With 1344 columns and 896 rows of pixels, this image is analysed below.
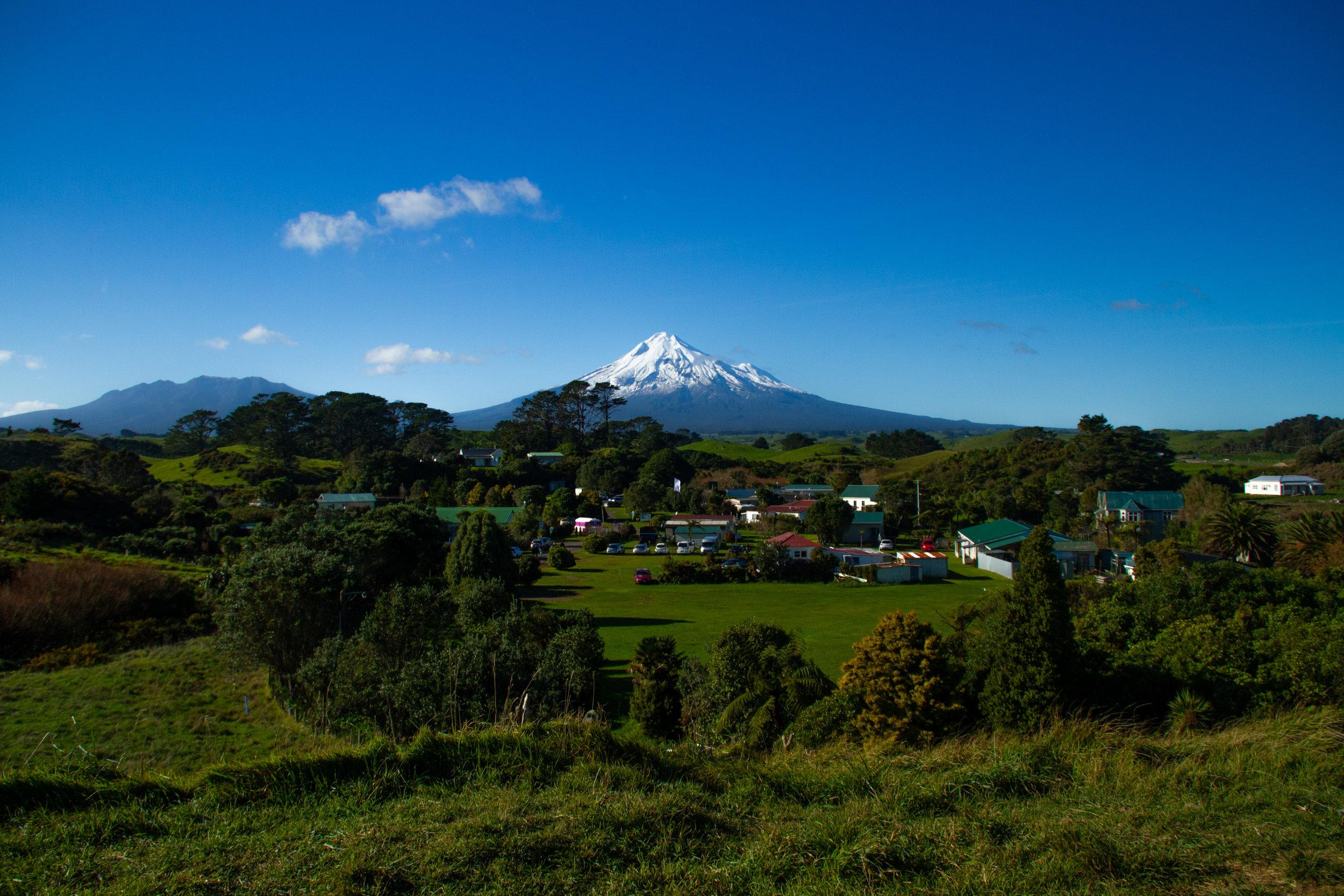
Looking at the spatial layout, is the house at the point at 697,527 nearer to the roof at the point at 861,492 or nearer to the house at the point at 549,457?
the roof at the point at 861,492

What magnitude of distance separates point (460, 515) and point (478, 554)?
61.1ft

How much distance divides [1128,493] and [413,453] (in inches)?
2151

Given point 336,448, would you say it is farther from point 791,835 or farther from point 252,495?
point 791,835

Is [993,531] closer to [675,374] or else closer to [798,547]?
[798,547]

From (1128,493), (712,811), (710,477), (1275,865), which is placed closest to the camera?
(1275,865)

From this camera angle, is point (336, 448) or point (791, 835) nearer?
point (791, 835)

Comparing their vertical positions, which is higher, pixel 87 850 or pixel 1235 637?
pixel 87 850

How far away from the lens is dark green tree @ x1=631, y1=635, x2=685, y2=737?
1017cm

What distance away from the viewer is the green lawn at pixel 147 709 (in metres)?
8.38

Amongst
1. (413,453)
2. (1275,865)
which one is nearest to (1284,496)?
(1275,865)

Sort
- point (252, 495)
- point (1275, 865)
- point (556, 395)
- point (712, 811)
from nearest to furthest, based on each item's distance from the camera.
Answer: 1. point (1275, 865)
2. point (712, 811)
3. point (252, 495)
4. point (556, 395)

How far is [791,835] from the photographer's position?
258 centimetres

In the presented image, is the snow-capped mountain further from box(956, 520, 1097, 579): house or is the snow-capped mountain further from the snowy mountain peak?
box(956, 520, 1097, 579): house

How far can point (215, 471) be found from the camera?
166 feet
